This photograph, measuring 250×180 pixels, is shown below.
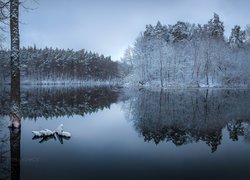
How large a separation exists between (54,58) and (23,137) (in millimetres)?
106340

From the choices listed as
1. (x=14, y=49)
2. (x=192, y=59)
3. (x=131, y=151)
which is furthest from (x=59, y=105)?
(x=192, y=59)

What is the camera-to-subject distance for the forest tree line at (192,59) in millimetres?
71938

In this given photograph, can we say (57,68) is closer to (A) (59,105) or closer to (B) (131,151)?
(A) (59,105)

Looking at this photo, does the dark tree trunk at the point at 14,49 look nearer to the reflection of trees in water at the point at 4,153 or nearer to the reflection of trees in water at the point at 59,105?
the reflection of trees in water at the point at 4,153

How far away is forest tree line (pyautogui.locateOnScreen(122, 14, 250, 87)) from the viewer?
71.9 metres

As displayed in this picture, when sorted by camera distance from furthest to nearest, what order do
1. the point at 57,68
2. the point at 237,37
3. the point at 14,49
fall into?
the point at 57,68, the point at 237,37, the point at 14,49

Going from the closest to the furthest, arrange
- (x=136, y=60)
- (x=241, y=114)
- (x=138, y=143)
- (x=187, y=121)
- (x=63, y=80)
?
1. (x=138, y=143)
2. (x=187, y=121)
3. (x=241, y=114)
4. (x=136, y=60)
5. (x=63, y=80)

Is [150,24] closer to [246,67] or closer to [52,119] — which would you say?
[246,67]

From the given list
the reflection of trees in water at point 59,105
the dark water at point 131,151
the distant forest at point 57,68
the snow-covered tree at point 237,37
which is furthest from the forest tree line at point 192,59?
the dark water at point 131,151

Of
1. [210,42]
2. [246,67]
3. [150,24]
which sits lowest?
[246,67]

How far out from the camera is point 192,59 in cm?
7581

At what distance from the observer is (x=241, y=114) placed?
21.7 metres

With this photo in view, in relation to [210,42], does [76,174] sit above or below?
below

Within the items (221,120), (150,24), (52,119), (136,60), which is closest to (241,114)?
(221,120)
